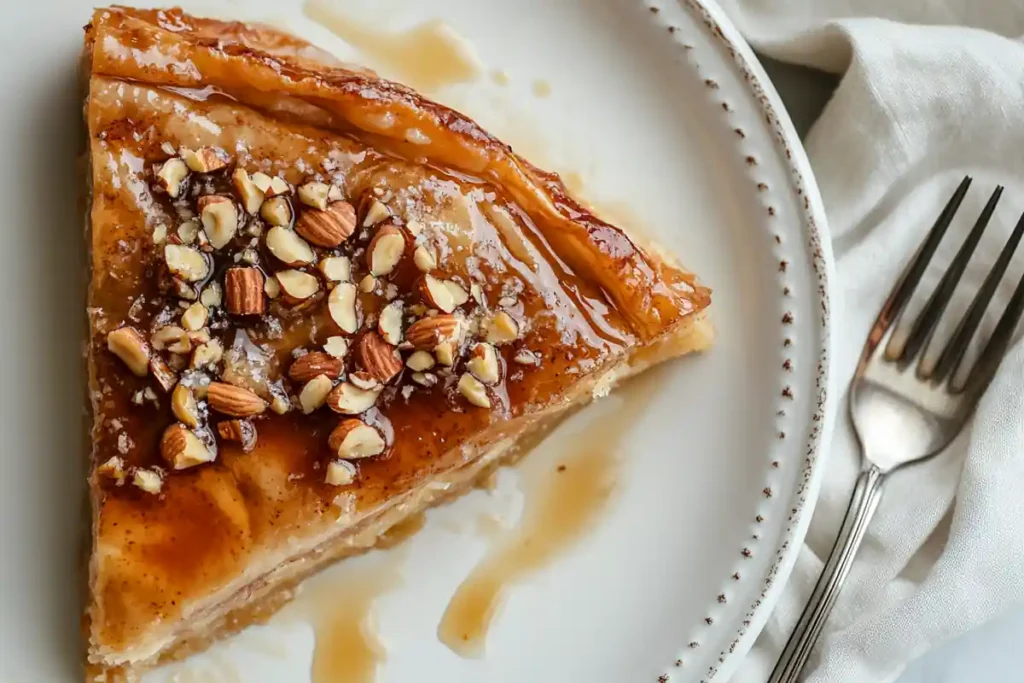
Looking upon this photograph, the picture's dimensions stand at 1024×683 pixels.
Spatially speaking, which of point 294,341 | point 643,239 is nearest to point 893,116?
point 643,239

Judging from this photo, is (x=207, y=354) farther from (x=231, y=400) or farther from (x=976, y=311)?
(x=976, y=311)

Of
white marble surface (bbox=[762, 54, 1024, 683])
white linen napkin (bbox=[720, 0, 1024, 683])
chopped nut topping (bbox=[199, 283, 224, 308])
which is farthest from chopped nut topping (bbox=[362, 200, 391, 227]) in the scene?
white marble surface (bbox=[762, 54, 1024, 683])

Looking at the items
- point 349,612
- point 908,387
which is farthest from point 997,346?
point 349,612

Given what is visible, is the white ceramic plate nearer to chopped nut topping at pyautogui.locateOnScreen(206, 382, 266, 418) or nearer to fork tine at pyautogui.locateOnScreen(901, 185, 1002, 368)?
fork tine at pyautogui.locateOnScreen(901, 185, 1002, 368)

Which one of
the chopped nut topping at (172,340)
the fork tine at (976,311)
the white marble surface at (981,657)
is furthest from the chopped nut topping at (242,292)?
the white marble surface at (981,657)

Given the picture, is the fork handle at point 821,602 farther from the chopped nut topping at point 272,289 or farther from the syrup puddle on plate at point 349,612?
the chopped nut topping at point 272,289

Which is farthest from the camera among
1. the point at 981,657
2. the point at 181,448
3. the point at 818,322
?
the point at 981,657
